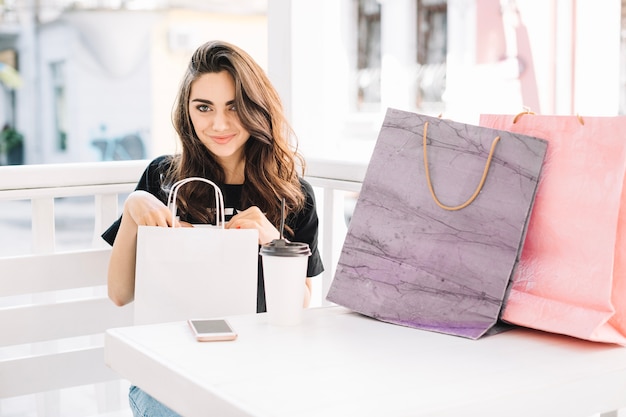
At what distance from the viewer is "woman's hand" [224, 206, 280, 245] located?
1405 millimetres

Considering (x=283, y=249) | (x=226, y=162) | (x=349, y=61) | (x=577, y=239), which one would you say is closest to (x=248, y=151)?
(x=226, y=162)

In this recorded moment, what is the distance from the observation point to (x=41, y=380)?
169 cm

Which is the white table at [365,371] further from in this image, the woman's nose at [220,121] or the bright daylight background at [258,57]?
the bright daylight background at [258,57]

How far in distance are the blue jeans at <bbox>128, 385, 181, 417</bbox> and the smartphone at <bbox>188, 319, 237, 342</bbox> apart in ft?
0.65

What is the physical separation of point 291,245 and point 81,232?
943 centimetres

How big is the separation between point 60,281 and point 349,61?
10.1m

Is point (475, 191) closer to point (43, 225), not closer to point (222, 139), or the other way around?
point (222, 139)

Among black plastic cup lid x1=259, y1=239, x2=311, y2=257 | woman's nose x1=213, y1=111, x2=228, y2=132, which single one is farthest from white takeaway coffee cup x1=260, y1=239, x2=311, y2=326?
woman's nose x1=213, y1=111, x2=228, y2=132

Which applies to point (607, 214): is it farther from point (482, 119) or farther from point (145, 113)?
point (145, 113)

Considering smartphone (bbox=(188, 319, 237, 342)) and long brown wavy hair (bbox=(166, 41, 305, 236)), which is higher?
long brown wavy hair (bbox=(166, 41, 305, 236))

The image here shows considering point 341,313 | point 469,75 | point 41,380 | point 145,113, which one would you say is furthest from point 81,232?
point 341,313

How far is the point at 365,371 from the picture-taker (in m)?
0.92

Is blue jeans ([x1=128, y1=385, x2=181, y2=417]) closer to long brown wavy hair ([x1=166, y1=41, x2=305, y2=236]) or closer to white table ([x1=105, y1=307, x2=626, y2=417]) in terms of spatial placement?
white table ([x1=105, y1=307, x2=626, y2=417])

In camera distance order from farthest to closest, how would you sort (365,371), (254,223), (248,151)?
(248,151) → (254,223) → (365,371)
